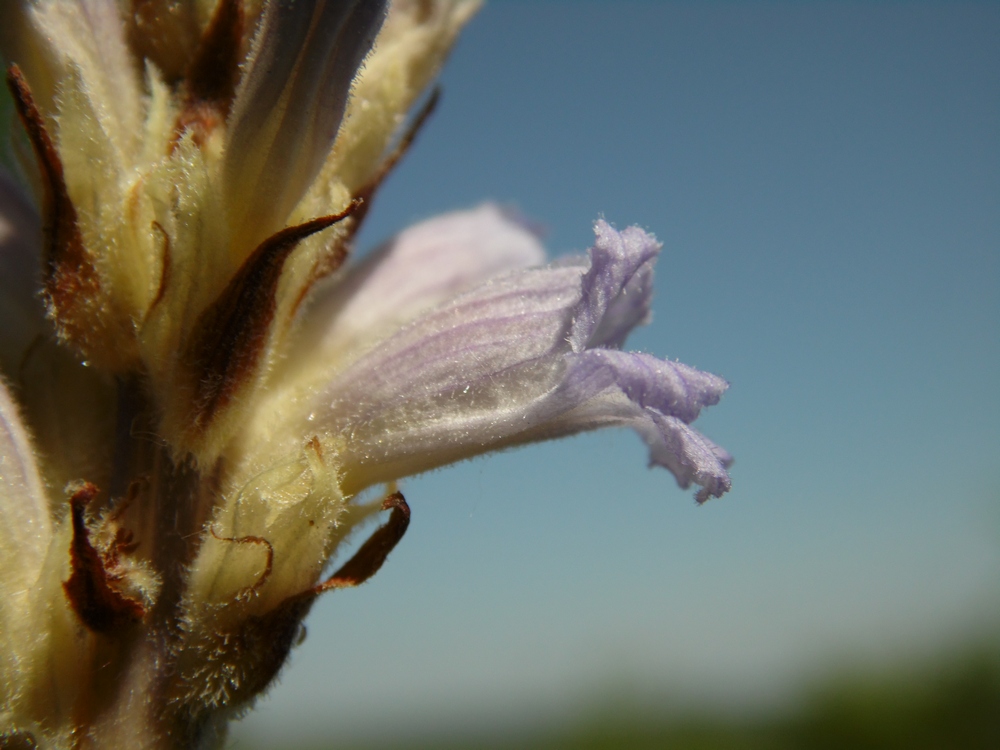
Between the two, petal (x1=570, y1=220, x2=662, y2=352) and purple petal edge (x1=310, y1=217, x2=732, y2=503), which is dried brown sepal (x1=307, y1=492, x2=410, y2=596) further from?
petal (x1=570, y1=220, x2=662, y2=352)

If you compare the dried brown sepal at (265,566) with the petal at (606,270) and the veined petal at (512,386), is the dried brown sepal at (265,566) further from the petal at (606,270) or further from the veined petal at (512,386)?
the petal at (606,270)

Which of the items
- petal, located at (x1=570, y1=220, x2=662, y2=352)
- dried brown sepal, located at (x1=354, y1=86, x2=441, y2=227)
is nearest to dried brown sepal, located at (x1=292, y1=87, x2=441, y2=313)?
dried brown sepal, located at (x1=354, y1=86, x2=441, y2=227)

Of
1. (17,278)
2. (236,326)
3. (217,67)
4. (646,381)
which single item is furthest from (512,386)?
(17,278)

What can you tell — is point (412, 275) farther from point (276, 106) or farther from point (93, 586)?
point (93, 586)

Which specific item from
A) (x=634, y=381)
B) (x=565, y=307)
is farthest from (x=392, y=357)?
(x=634, y=381)

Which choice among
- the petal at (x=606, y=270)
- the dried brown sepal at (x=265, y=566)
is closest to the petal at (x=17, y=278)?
the dried brown sepal at (x=265, y=566)

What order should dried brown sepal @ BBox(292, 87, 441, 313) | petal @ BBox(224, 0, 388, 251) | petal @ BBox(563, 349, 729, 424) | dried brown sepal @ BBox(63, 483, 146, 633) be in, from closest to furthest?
dried brown sepal @ BBox(63, 483, 146, 633) → petal @ BBox(224, 0, 388, 251) → petal @ BBox(563, 349, 729, 424) → dried brown sepal @ BBox(292, 87, 441, 313)
